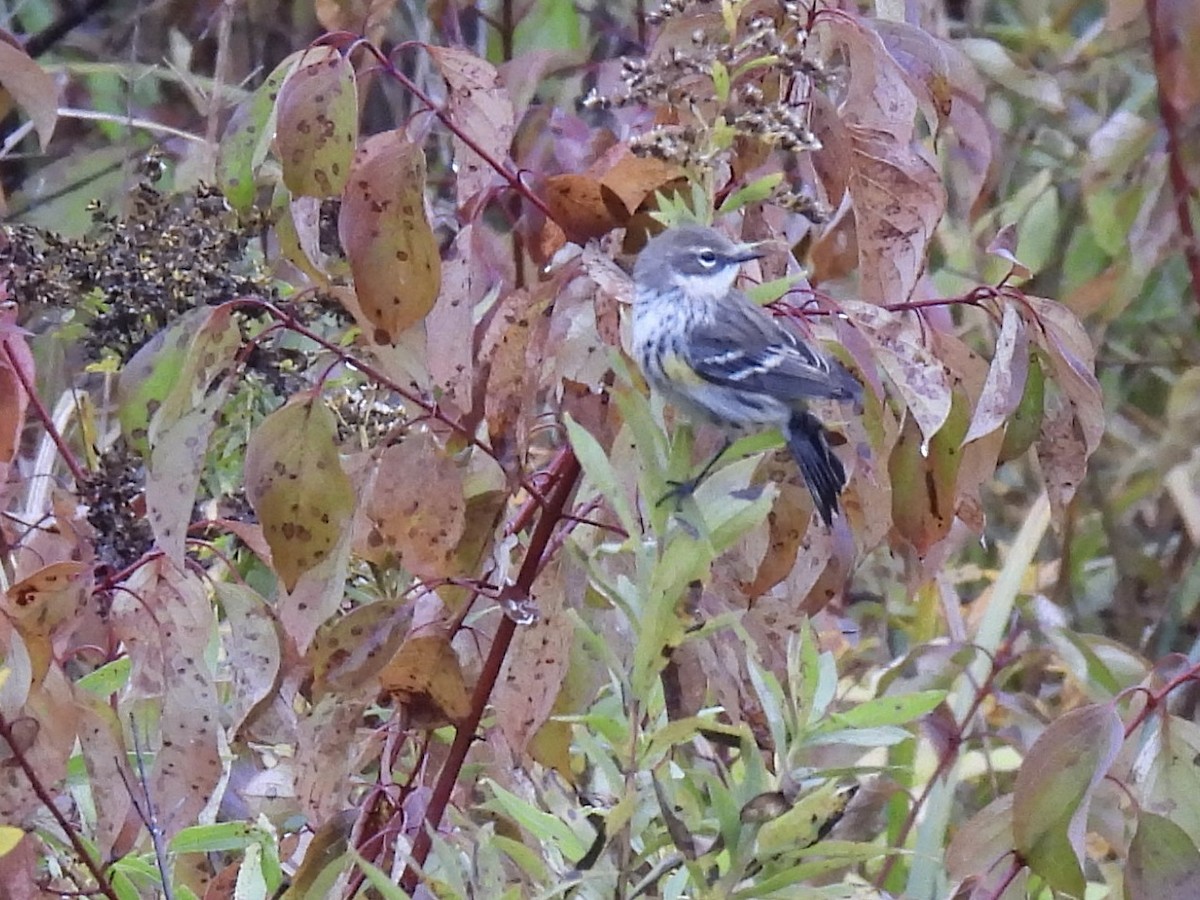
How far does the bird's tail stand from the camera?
154 cm

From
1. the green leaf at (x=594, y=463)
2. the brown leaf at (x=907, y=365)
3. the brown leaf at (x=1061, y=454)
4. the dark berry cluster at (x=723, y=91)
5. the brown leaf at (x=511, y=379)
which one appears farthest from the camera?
the brown leaf at (x=1061, y=454)

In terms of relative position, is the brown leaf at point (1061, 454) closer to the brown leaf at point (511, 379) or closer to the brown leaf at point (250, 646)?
the brown leaf at point (511, 379)

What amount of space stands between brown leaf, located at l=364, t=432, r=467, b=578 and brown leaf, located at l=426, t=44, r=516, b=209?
255 mm

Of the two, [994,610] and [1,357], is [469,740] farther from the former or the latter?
[994,610]

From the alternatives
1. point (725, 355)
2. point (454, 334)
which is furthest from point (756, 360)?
point (454, 334)

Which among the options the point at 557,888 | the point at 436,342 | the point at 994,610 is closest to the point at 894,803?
the point at 994,610

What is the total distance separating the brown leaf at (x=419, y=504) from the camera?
1444 mm

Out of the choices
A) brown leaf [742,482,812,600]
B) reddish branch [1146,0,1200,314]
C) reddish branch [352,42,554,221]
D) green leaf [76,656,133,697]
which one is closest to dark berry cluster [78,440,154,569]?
green leaf [76,656,133,697]

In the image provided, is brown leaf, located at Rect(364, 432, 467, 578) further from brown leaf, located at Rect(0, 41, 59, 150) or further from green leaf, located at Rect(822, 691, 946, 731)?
brown leaf, located at Rect(0, 41, 59, 150)

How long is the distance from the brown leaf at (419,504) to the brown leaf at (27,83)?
65 cm

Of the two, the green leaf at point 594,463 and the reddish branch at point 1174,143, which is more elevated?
the green leaf at point 594,463

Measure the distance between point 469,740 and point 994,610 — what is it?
2094mm

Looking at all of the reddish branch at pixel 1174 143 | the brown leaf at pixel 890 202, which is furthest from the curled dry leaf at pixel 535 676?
the reddish branch at pixel 1174 143

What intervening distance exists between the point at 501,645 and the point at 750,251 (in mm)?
423
